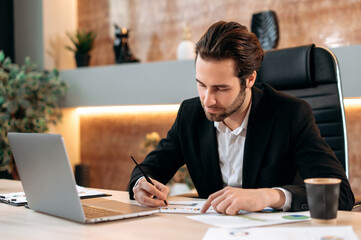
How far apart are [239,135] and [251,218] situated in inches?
22.3

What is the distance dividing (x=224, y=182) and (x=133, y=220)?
24.0 inches

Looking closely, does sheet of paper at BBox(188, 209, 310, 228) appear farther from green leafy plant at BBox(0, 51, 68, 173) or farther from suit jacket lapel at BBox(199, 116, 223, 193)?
green leafy plant at BBox(0, 51, 68, 173)

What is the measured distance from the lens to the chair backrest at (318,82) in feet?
6.29

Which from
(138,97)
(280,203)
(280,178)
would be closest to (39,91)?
(138,97)

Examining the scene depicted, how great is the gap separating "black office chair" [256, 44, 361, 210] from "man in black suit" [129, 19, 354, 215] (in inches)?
8.3

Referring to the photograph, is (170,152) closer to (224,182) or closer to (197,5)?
(224,182)

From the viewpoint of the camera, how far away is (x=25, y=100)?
3.51 meters

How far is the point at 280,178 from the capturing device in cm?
171

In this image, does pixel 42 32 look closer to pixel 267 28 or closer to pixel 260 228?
pixel 267 28

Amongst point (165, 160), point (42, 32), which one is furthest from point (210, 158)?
point (42, 32)

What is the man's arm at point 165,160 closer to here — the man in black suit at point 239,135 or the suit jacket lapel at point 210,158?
the man in black suit at point 239,135

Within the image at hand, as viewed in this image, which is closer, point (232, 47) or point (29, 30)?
point (232, 47)

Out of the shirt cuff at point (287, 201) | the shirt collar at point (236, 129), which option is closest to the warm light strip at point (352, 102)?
the shirt collar at point (236, 129)

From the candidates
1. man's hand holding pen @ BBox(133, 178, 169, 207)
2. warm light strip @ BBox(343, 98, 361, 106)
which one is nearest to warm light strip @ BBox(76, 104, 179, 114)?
warm light strip @ BBox(343, 98, 361, 106)
